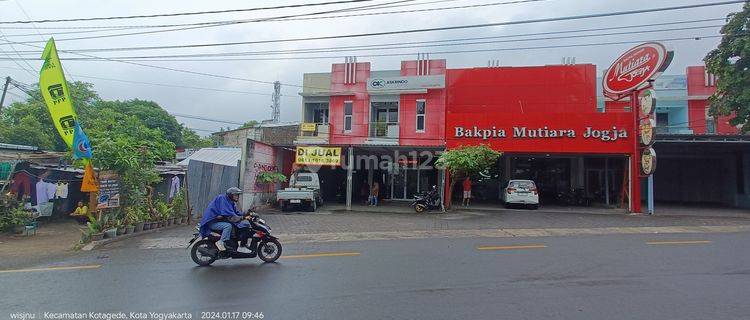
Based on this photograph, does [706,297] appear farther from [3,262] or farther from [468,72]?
[468,72]

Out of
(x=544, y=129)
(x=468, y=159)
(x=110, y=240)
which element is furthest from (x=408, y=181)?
(x=110, y=240)

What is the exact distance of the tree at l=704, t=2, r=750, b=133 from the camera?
62.1 ft

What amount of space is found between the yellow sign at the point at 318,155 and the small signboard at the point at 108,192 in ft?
31.3

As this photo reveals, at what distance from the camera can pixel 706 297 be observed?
5.66m

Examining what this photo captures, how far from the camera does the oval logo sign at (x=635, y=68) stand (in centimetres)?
1733

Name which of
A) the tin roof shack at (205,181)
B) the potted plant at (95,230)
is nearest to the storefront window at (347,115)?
the tin roof shack at (205,181)

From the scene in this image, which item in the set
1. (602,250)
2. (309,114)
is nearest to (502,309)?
(602,250)

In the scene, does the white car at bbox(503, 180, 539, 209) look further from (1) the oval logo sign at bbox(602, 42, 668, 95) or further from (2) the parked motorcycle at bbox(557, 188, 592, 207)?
(1) the oval logo sign at bbox(602, 42, 668, 95)

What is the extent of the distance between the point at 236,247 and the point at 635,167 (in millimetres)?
17743

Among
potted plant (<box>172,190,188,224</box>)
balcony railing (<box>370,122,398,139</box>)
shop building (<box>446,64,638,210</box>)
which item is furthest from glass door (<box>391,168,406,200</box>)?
potted plant (<box>172,190,188,224</box>)

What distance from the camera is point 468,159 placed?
715 inches

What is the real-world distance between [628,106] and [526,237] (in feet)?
51.3

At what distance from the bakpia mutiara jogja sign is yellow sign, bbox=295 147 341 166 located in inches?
227

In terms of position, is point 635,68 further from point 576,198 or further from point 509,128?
point 576,198
